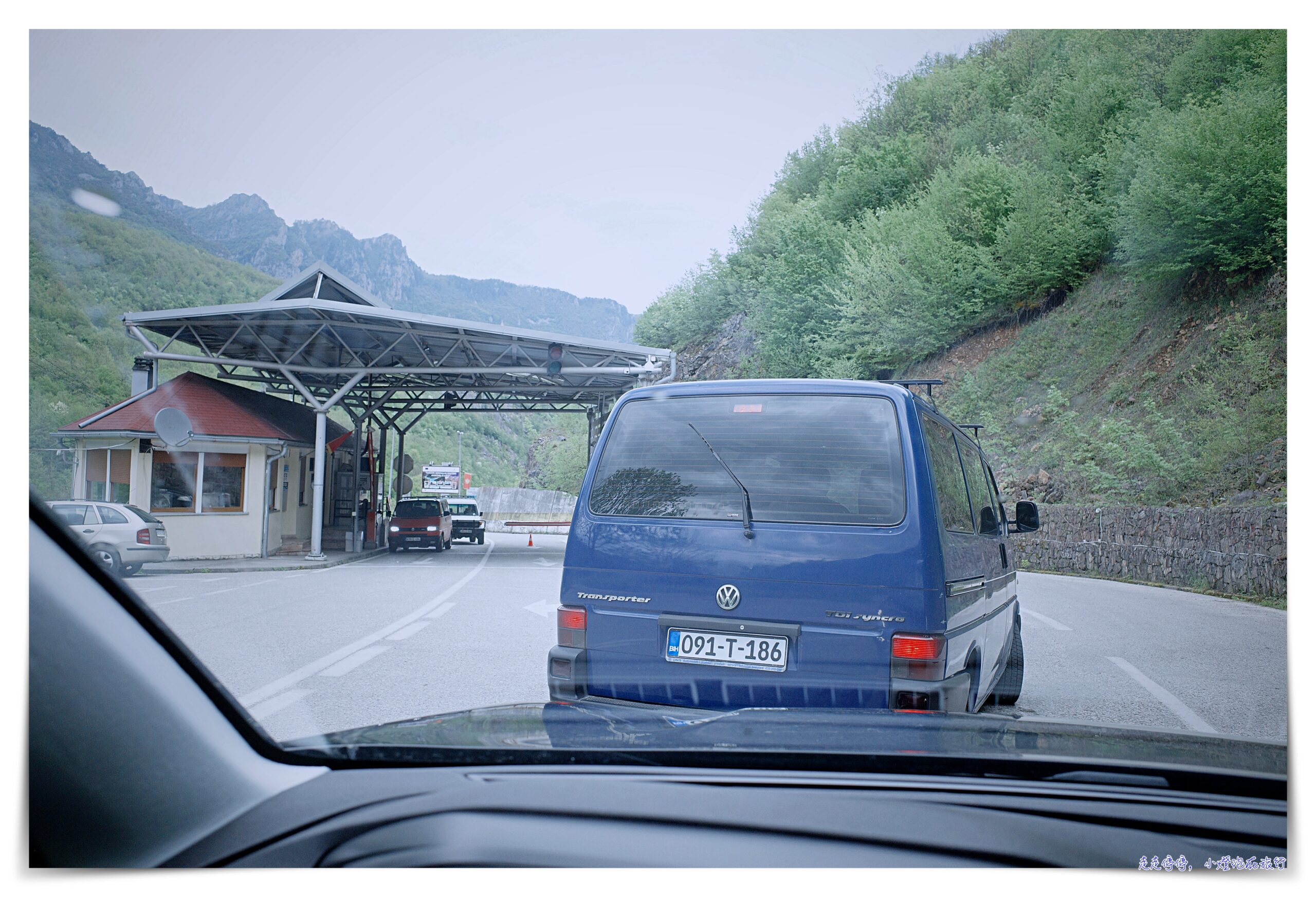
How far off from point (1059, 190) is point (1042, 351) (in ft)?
16.0

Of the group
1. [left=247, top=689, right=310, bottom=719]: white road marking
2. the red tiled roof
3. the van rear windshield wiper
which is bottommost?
[left=247, top=689, right=310, bottom=719]: white road marking

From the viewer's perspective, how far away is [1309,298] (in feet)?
16.5

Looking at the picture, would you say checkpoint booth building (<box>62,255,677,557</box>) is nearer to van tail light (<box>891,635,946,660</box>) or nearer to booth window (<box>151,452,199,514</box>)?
booth window (<box>151,452,199,514</box>)

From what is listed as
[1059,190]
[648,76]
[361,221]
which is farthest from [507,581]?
[1059,190]

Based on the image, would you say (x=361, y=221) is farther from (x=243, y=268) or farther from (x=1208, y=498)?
(x=1208, y=498)

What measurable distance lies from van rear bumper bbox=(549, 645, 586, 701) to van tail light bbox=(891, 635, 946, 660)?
126 cm

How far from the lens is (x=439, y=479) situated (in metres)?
46.7

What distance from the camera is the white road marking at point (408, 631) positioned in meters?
7.48

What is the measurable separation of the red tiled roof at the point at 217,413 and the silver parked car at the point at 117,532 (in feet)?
1.18

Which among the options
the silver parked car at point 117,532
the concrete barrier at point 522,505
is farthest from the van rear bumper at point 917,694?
the concrete barrier at point 522,505

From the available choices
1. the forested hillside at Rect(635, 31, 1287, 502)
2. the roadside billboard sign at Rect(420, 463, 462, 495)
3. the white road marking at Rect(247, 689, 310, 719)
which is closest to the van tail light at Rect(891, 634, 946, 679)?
the white road marking at Rect(247, 689, 310, 719)

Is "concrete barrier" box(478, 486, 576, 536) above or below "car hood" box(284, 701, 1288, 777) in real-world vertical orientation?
below

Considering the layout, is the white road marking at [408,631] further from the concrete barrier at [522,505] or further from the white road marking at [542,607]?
the concrete barrier at [522,505]

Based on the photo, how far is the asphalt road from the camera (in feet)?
15.8
